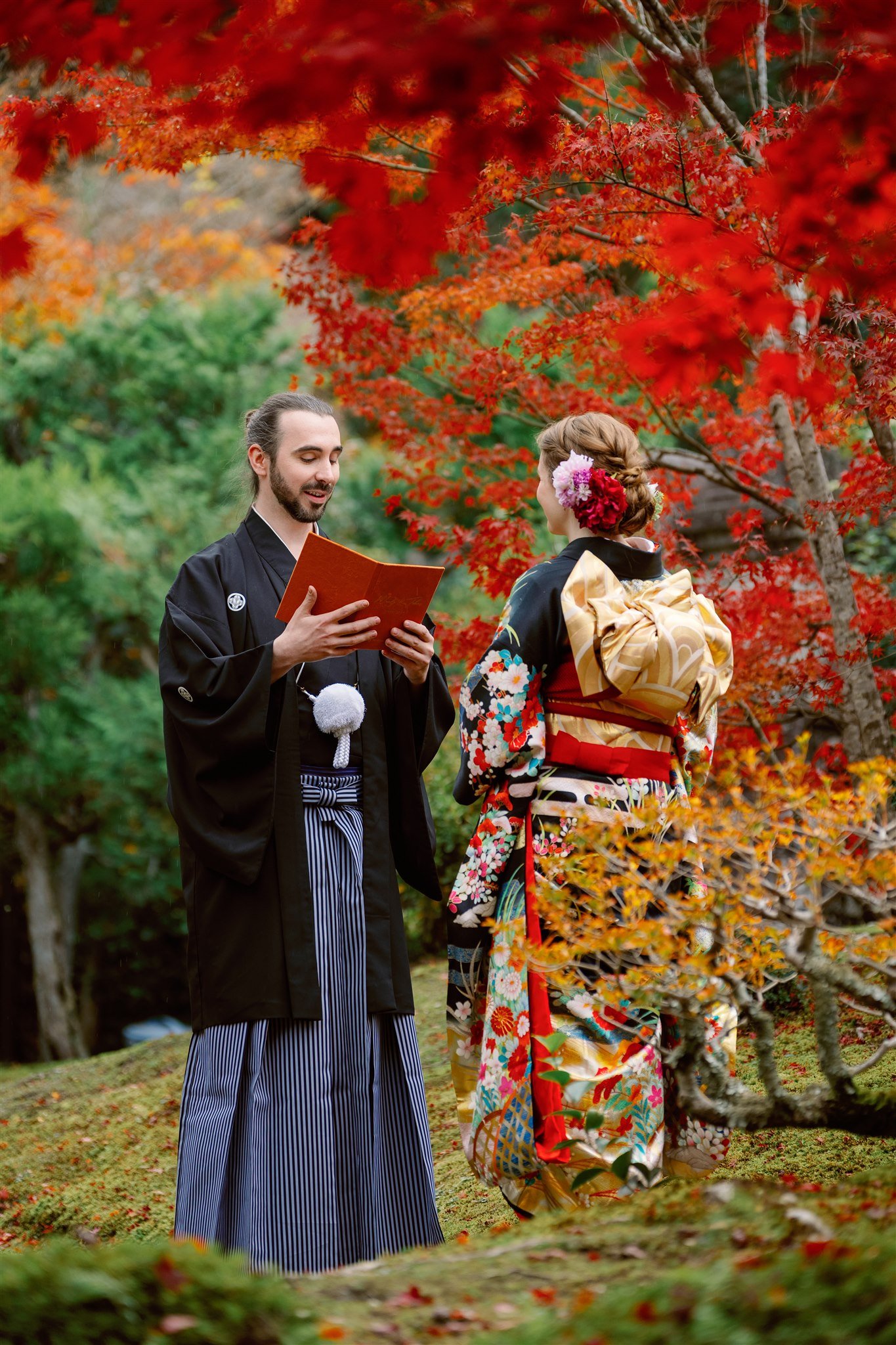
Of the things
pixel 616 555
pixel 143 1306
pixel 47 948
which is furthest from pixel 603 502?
pixel 47 948

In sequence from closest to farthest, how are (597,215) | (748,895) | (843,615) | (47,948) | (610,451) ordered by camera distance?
(748,895) → (610,451) → (597,215) → (843,615) → (47,948)

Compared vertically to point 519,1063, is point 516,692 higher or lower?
higher

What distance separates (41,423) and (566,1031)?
1086 cm

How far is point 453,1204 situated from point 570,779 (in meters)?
1.83

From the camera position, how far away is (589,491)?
304 cm

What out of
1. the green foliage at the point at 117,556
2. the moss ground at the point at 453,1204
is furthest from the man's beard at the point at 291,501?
the green foliage at the point at 117,556

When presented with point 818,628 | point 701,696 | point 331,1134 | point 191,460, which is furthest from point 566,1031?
point 191,460

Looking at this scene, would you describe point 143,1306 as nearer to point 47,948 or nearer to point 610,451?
point 610,451

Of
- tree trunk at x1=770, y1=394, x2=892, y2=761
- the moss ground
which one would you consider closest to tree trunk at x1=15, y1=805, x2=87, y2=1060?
the moss ground

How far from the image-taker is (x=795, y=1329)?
60.0 inches

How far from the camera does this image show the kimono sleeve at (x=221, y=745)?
10.2ft

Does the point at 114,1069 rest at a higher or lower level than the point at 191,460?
lower

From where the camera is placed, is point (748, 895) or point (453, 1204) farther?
point (453, 1204)

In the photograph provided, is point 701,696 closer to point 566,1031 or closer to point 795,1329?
point 566,1031
